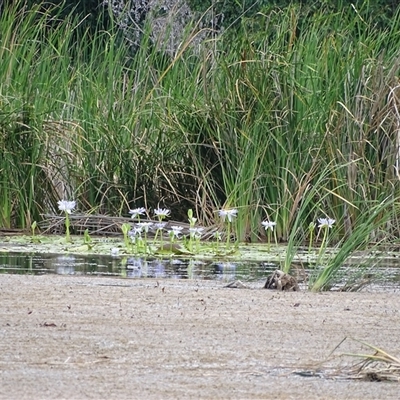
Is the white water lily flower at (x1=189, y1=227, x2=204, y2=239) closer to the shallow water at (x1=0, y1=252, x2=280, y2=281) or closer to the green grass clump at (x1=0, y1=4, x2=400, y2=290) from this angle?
the shallow water at (x1=0, y1=252, x2=280, y2=281)

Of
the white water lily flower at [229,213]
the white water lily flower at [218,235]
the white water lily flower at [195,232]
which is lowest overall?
the white water lily flower at [218,235]

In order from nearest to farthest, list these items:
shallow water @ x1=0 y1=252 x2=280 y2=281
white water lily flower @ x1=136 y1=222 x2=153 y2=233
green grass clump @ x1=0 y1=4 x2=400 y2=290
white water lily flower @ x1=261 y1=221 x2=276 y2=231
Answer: shallow water @ x1=0 y1=252 x2=280 y2=281, white water lily flower @ x1=136 y1=222 x2=153 y2=233, white water lily flower @ x1=261 y1=221 x2=276 y2=231, green grass clump @ x1=0 y1=4 x2=400 y2=290

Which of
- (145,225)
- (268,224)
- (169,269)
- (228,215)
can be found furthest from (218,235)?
(169,269)

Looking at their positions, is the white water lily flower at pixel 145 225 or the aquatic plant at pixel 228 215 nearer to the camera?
the white water lily flower at pixel 145 225

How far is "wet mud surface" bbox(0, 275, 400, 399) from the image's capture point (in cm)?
302

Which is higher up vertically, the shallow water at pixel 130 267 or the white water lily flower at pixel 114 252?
the shallow water at pixel 130 267

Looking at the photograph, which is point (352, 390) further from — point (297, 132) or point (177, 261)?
point (297, 132)

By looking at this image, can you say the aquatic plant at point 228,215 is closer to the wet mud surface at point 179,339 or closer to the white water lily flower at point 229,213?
the white water lily flower at point 229,213

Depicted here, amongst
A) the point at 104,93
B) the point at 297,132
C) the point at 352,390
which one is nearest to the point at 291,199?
the point at 297,132

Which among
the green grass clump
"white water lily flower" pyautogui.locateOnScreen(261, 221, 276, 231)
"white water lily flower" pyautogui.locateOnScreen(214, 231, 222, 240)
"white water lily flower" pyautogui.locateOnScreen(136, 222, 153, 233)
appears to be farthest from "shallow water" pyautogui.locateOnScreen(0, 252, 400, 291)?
the green grass clump

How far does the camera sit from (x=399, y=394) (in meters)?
3.04

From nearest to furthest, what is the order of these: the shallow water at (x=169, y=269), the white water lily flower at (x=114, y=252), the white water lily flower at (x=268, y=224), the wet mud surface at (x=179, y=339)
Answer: the wet mud surface at (x=179, y=339), the shallow water at (x=169, y=269), the white water lily flower at (x=114, y=252), the white water lily flower at (x=268, y=224)

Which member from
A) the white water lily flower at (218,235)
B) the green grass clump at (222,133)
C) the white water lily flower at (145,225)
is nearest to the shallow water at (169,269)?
the white water lily flower at (145,225)

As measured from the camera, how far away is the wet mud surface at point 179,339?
302cm
